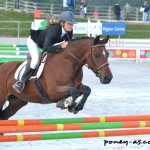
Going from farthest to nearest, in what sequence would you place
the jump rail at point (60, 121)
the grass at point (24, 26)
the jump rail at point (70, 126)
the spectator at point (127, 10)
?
the spectator at point (127, 10)
the grass at point (24, 26)
the jump rail at point (60, 121)
the jump rail at point (70, 126)

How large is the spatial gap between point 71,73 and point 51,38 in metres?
0.56

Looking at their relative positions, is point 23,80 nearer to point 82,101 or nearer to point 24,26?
point 82,101

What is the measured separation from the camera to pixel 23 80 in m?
7.48

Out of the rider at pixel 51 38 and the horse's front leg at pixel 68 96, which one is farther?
the rider at pixel 51 38

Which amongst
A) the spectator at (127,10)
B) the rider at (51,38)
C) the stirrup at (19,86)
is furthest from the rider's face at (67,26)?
the spectator at (127,10)

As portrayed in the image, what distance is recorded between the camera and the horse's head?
22.4 feet

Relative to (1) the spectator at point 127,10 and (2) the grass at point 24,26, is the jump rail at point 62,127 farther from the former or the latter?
(1) the spectator at point 127,10

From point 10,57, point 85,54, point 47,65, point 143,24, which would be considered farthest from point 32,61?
point 143,24

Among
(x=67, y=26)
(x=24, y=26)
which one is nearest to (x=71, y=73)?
(x=67, y=26)

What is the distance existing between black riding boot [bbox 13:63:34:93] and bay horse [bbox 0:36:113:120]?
0.06 m

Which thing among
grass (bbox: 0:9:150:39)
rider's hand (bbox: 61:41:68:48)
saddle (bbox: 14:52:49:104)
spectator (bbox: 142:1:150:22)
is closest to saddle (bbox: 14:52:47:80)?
saddle (bbox: 14:52:49:104)

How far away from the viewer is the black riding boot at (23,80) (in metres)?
7.47

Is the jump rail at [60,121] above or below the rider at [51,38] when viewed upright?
below

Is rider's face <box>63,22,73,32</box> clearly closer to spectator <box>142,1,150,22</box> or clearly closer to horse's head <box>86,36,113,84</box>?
horse's head <box>86,36,113,84</box>
